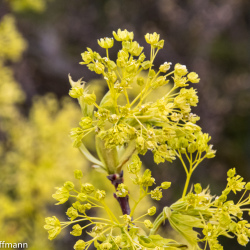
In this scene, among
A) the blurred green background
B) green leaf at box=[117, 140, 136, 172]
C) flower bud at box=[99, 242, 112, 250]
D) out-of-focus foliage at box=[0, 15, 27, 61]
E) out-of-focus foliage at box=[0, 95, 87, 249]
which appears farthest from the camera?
the blurred green background

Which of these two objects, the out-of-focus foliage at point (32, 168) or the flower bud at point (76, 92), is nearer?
the flower bud at point (76, 92)

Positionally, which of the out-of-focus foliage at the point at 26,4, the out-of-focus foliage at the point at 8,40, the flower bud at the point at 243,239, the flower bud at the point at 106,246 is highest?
the out-of-focus foliage at the point at 26,4

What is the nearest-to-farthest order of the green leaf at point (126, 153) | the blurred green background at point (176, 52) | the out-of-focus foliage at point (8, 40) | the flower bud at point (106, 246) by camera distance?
1. the flower bud at point (106, 246)
2. the green leaf at point (126, 153)
3. the out-of-focus foliage at point (8, 40)
4. the blurred green background at point (176, 52)

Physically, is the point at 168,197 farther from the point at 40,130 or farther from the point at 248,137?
the point at 40,130

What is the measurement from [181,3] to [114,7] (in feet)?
3.91

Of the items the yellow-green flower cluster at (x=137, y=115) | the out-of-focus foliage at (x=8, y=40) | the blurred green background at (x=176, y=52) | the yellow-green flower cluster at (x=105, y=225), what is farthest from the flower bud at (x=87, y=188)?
the blurred green background at (x=176, y=52)

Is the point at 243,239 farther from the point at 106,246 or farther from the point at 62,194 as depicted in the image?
the point at 62,194

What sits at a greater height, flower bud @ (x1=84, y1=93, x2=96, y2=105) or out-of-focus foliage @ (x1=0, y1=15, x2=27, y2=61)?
out-of-focus foliage @ (x1=0, y1=15, x2=27, y2=61)

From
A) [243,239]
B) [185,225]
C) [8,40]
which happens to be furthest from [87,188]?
[8,40]

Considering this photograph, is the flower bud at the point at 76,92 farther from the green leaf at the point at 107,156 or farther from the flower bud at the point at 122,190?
the flower bud at the point at 122,190

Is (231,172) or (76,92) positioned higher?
(76,92)

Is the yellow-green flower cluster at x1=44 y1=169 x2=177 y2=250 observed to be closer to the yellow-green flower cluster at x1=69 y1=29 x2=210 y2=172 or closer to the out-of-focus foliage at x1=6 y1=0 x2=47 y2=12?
the yellow-green flower cluster at x1=69 y1=29 x2=210 y2=172

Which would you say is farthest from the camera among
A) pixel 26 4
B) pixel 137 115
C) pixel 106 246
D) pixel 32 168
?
pixel 26 4

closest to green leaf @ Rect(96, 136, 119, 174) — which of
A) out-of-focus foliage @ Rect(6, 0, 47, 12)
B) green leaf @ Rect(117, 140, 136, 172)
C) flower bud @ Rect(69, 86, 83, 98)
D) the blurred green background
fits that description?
green leaf @ Rect(117, 140, 136, 172)
